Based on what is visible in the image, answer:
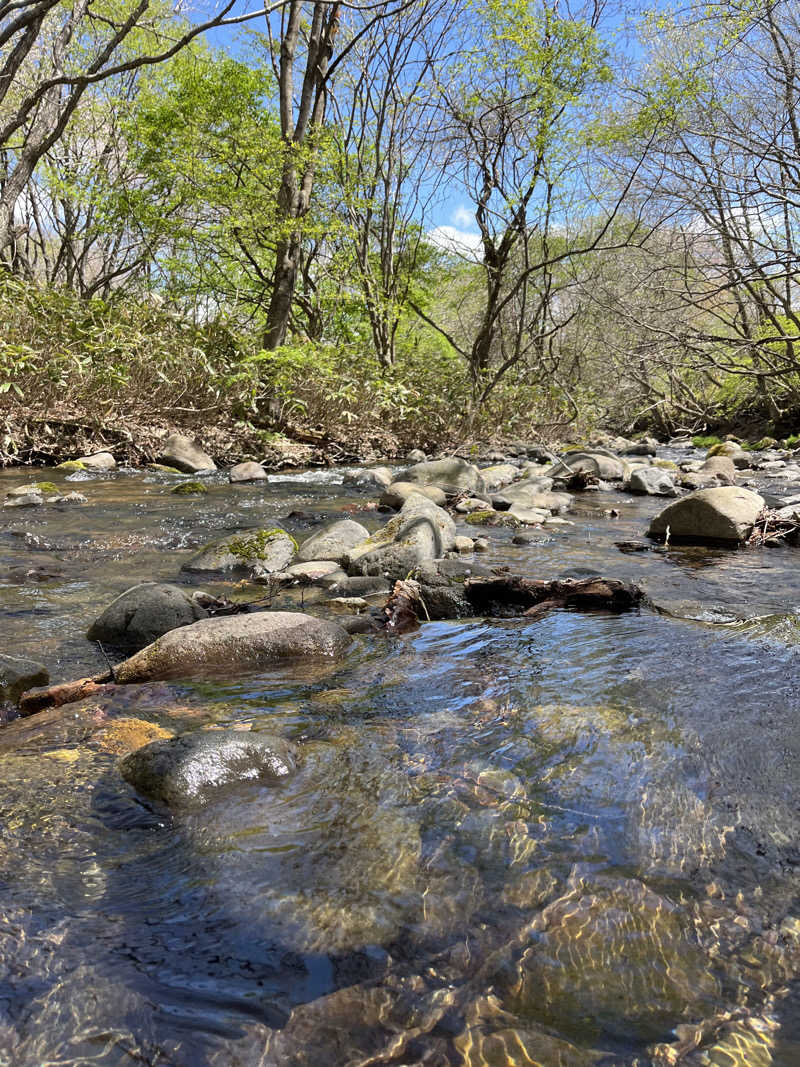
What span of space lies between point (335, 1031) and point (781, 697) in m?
1.89

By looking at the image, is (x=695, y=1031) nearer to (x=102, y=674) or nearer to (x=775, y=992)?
(x=775, y=992)

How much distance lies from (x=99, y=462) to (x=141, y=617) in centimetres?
708

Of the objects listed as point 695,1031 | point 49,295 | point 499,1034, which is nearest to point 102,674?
point 499,1034

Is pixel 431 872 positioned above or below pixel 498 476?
below

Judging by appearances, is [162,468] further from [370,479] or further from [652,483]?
[652,483]

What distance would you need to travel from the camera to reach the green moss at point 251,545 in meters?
4.61

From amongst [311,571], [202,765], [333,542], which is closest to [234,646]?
[202,765]

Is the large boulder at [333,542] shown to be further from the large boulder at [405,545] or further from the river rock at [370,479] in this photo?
the river rock at [370,479]

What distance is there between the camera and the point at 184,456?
10.2m

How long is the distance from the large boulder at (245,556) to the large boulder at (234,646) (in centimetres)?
141

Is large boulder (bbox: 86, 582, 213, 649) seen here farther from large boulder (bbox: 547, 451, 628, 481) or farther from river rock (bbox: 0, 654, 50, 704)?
large boulder (bbox: 547, 451, 628, 481)

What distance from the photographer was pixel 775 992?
1.19 metres

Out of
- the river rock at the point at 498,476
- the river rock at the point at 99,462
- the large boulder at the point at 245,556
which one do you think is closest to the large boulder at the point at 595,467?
the river rock at the point at 498,476

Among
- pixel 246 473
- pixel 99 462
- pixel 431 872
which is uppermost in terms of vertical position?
pixel 99 462
